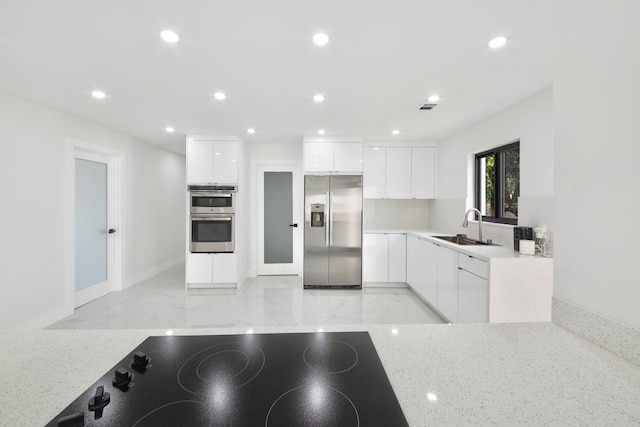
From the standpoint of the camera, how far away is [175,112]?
10.7 feet

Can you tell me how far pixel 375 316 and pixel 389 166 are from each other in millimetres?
2374

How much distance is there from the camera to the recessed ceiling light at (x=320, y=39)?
177cm

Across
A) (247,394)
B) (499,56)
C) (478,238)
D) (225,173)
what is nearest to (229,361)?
(247,394)

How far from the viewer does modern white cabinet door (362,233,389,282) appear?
435 cm

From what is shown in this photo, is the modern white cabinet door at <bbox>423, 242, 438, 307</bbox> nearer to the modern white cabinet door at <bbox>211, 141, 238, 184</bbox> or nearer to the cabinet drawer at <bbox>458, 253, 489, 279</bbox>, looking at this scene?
the cabinet drawer at <bbox>458, 253, 489, 279</bbox>

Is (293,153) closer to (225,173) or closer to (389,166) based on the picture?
(225,173)

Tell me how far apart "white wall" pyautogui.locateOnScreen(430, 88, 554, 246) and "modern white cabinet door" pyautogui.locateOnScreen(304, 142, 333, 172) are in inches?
69.3

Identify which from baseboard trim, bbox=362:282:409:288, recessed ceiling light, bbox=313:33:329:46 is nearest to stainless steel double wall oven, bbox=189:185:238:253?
baseboard trim, bbox=362:282:409:288

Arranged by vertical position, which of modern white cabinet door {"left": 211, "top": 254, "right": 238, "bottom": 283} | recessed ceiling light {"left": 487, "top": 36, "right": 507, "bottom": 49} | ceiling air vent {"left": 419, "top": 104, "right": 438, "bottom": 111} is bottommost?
modern white cabinet door {"left": 211, "top": 254, "right": 238, "bottom": 283}

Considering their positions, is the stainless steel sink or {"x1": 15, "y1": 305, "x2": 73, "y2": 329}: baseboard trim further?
the stainless steel sink

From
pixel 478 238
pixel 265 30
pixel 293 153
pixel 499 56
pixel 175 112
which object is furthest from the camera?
pixel 293 153

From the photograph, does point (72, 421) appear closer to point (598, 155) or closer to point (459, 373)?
point (459, 373)

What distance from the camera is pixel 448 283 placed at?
9.92ft

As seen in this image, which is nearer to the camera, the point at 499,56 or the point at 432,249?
the point at 499,56
